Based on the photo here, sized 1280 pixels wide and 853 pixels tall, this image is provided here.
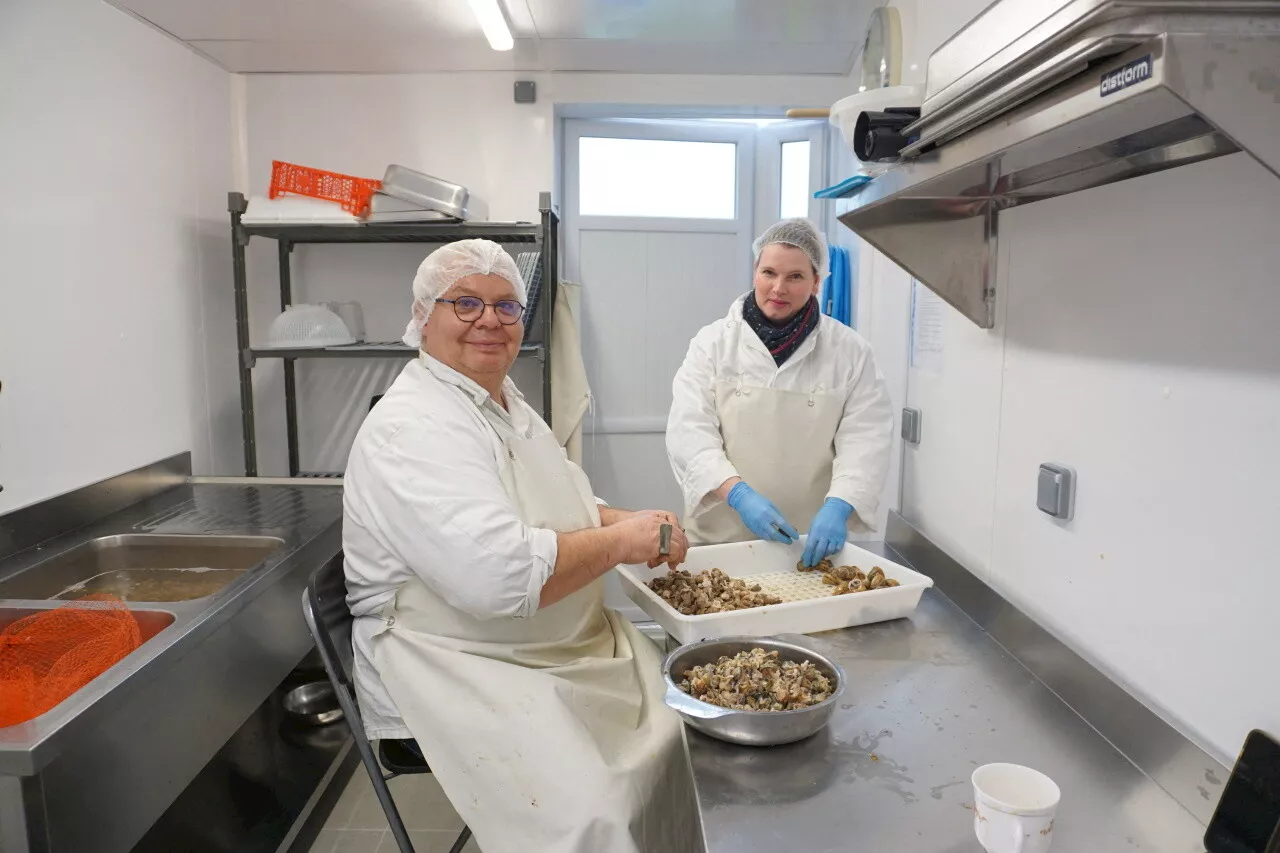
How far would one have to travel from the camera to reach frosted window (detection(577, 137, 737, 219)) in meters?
3.45

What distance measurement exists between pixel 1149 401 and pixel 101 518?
2.41m

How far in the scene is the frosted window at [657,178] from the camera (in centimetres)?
345

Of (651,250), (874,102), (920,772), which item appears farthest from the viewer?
(651,250)

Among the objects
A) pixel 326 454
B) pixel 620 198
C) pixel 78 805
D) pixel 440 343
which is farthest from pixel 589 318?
pixel 78 805

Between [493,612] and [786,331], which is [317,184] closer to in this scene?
[786,331]

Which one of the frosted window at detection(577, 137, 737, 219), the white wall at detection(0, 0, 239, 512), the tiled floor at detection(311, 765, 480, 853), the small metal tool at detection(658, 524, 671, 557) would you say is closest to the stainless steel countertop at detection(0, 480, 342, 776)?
the white wall at detection(0, 0, 239, 512)

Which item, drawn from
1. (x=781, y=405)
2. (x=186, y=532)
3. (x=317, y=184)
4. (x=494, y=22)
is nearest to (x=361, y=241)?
(x=317, y=184)

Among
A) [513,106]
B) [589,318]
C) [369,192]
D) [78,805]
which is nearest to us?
[78,805]

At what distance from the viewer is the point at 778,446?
6.99 feet

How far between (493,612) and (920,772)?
0.66m

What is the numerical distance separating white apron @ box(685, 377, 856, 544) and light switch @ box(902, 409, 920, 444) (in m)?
0.18

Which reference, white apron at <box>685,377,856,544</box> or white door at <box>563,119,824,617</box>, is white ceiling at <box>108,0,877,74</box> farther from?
white apron at <box>685,377,856,544</box>

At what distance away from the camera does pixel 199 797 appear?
176 centimetres

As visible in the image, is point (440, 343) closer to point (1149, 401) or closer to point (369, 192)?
point (1149, 401)
